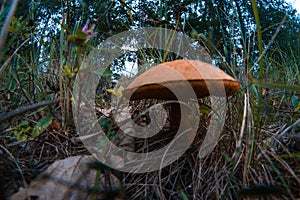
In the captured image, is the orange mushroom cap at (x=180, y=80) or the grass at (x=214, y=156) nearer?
the grass at (x=214, y=156)

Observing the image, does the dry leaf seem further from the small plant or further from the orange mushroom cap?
the orange mushroom cap

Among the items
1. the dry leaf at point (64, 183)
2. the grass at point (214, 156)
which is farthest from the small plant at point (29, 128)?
the dry leaf at point (64, 183)

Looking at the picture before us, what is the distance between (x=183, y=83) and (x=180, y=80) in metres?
0.02

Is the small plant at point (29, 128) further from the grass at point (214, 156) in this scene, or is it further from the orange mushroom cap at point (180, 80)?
the orange mushroom cap at point (180, 80)

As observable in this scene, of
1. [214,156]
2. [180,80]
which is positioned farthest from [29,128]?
[214,156]

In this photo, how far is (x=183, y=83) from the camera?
88 centimetres

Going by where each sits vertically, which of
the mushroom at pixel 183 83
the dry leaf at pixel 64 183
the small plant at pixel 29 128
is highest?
the mushroom at pixel 183 83

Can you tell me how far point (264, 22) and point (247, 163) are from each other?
15.8 ft

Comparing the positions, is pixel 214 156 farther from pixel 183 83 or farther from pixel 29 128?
pixel 29 128

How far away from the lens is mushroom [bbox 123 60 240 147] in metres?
0.88

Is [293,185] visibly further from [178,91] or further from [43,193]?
[43,193]

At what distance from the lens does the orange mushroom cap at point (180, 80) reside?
34.5 inches

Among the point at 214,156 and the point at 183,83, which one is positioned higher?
the point at 183,83

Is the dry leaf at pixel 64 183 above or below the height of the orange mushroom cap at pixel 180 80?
below
